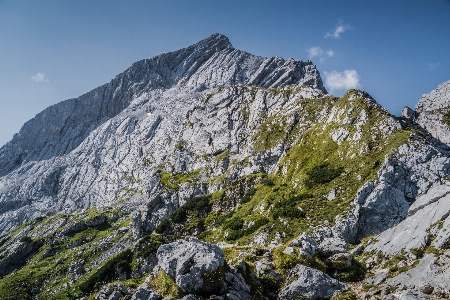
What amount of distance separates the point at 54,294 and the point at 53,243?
54494 millimetres

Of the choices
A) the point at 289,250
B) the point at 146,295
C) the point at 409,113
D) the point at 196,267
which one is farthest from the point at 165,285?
the point at 409,113

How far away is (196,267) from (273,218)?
44097mm

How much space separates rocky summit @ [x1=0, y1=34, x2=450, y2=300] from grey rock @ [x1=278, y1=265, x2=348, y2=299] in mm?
84

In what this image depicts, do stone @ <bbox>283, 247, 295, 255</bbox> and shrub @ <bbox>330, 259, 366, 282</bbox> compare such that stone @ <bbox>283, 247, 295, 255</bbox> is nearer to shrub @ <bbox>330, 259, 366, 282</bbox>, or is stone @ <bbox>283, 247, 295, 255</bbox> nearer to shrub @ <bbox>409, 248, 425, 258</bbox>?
shrub @ <bbox>330, 259, 366, 282</bbox>

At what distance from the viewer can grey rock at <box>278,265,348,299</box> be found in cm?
2252

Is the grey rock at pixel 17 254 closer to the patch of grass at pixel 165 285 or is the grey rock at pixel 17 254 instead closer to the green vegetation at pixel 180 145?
the green vegetation at pixel 180 145

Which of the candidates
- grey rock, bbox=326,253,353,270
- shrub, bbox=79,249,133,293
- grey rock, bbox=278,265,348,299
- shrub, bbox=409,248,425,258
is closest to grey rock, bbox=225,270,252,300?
grey rock, bbox=278,265,348,299

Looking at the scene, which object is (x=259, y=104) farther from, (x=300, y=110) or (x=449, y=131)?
(x=449, y=131)

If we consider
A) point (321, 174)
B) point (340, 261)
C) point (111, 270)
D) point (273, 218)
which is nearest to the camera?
point (340, 261)

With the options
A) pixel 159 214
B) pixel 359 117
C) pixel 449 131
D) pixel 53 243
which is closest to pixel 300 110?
pixel 359 117

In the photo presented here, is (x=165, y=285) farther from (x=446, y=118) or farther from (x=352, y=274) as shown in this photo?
(x=446, y=118)

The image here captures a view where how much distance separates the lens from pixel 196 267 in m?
22.9

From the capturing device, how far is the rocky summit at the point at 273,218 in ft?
77.3

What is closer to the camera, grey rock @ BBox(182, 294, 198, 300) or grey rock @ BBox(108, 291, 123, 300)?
grey rock @ BBox(182, 294, 198, 300)
